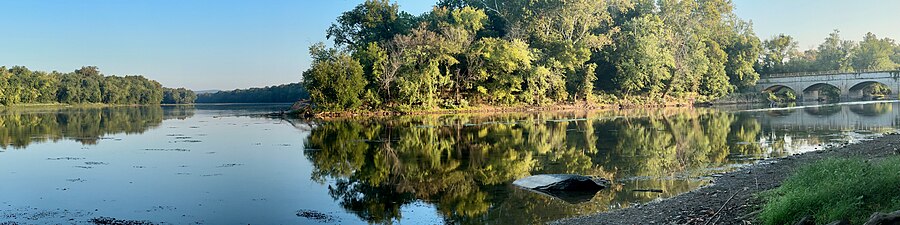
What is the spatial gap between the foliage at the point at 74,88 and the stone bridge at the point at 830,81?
451 feet

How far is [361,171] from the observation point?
67.0 feet

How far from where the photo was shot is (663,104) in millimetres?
85750

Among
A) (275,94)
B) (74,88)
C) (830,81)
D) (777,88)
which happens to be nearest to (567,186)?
(830,81)

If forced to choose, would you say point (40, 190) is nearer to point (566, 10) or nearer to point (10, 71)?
point (566, 10)

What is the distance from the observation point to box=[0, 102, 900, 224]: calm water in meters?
13.8

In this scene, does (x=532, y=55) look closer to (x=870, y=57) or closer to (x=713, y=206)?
(x=713, y=206)

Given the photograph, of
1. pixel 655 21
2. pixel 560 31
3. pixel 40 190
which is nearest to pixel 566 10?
pixel 560 31

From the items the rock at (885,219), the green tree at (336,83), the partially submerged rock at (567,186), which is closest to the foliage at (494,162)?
the partially submerged rock at (567,186)

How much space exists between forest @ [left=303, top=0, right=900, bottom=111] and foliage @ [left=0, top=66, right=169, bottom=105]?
258 ft

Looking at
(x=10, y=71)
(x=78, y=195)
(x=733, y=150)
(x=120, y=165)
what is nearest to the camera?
(x=78, y=195)

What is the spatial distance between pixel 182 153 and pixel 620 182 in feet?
64.1

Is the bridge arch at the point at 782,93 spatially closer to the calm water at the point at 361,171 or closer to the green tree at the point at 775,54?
the green tree at the point at 775,54

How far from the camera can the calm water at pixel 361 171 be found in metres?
13.8

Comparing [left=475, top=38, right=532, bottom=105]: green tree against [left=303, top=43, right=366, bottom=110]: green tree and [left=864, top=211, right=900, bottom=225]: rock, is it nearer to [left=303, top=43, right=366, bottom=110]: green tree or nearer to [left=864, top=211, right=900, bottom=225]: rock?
[left=303, top=43, right=366, bottom=110]: green tree
